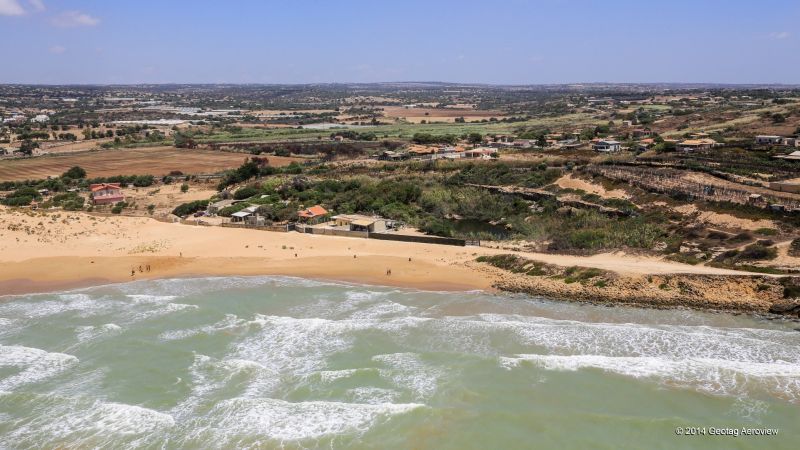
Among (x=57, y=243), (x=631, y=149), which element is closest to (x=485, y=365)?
(x=57, y=243)

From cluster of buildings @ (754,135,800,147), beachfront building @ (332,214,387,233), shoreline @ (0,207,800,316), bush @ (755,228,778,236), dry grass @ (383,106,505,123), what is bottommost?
shoreline @ (0,207,800,316)

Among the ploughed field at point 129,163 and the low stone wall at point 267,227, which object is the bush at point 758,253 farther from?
Answer: the ploughed field at point 129,163

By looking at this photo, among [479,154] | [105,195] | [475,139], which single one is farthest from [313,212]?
[475,139]

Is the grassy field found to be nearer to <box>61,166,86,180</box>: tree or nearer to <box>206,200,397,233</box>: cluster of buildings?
<box>61,166,86,180</box>: tree

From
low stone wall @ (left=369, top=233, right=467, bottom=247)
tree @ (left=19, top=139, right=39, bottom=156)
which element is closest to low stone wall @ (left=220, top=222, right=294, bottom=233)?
low stone wall @ (left=369, top=233, right=467, bottom=247)

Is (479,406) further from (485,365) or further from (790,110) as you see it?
(790,110)
